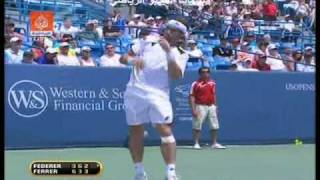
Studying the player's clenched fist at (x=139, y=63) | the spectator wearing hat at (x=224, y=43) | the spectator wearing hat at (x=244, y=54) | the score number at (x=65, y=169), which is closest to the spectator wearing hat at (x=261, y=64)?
the spectator wearing hat at (x=244, y=54)

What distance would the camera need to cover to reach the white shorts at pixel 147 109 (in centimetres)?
708

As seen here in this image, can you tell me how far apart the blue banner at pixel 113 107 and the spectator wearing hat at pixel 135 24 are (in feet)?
7.77

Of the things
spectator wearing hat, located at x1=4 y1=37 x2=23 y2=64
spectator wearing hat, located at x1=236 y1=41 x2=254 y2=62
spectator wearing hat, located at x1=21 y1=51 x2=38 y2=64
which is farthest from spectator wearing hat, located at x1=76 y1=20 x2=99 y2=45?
spectator wearing hat, located at x1=236 y1=41 x2=254 y2=62

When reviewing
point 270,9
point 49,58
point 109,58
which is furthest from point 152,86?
point 270,9

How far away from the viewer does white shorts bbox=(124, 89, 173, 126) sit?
7082 millimetres

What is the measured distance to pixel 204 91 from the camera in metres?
13.2

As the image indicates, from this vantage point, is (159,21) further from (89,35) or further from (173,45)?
(173,45)

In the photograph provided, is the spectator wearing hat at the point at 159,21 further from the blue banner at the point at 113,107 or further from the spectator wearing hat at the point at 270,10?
the spectator wearing hat at the point at 270,10

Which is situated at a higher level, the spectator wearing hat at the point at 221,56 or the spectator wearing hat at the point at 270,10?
the spectator wearing hat at the point at 270,10

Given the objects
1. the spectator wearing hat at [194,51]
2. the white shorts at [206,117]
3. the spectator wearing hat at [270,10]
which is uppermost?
the spectator wearing hat at [270,10]

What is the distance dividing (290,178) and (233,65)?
6938 mm

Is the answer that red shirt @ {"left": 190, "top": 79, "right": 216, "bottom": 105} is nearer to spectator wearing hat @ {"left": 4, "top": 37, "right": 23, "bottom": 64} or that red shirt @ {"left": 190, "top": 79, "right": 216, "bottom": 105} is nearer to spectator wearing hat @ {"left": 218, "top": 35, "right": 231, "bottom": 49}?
spectator wearing hat @ {"left": 218, "top": 35, "right": 231, "bottom": 49}

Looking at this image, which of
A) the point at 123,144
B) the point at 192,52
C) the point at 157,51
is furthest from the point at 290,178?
the point at 192,52
